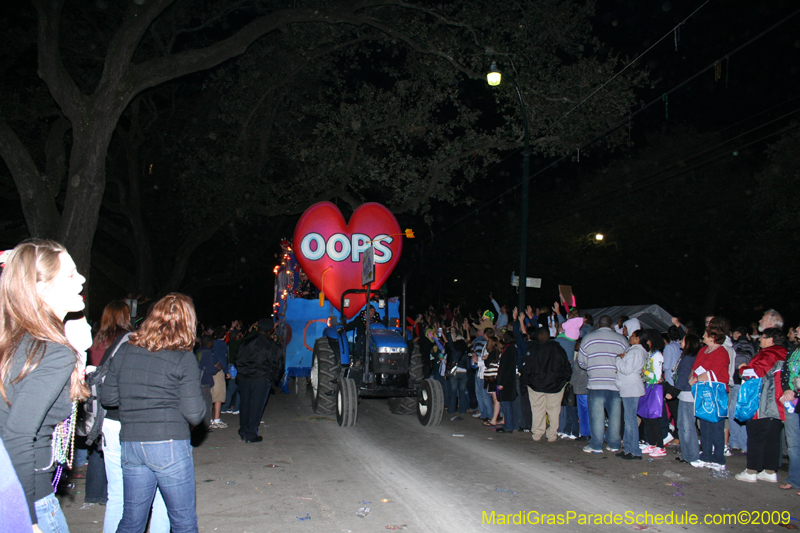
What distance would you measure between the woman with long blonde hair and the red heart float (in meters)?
10.0

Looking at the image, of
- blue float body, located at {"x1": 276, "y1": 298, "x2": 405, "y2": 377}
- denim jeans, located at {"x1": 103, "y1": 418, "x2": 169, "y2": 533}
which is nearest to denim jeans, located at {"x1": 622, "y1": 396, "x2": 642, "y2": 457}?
blue float body, located at {"x1": 276, "y1": 298, "x2": 405, "y2": 377}

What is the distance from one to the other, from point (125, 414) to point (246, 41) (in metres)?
10.5

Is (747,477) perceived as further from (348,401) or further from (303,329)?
(303,329)

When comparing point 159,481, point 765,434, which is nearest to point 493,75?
point 765,434

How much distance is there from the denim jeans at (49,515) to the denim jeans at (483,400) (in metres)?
9.20

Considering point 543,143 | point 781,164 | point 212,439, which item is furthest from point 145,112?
point 781,164

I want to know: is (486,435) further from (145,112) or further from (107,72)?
(145,112)

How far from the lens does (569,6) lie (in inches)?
593

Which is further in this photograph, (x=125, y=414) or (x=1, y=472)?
(x=125, y=414)

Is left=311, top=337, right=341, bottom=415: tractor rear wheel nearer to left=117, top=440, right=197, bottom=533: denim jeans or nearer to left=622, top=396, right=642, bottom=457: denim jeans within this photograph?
left=622, top=396, right=642, bottom=457: denim jeans

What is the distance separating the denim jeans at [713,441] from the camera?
7.01 m

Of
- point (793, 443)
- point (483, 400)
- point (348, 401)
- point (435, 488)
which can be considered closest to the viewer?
point (435, 488)

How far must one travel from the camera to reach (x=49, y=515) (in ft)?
8.06

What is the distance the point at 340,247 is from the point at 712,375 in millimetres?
8278
